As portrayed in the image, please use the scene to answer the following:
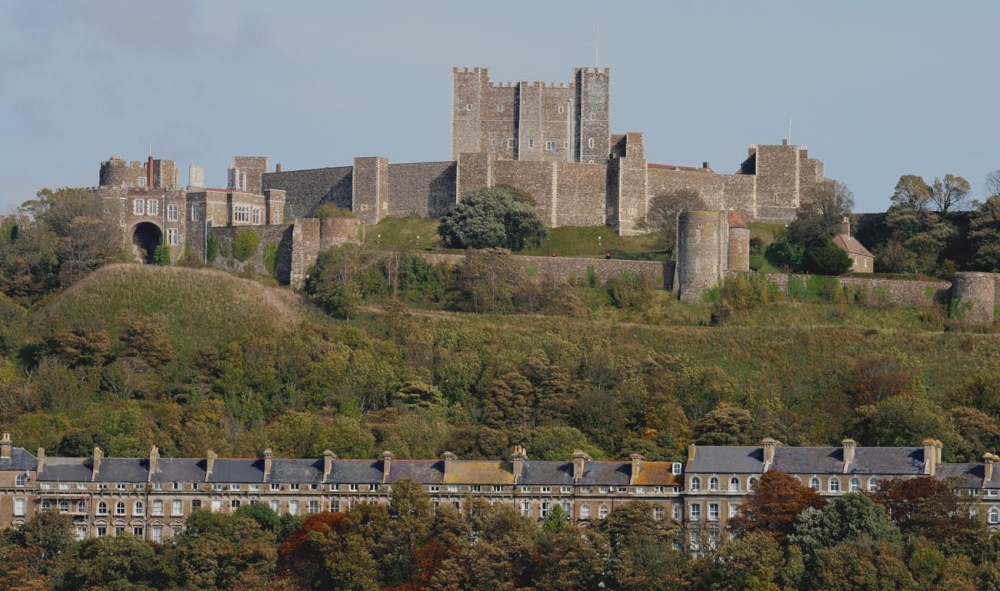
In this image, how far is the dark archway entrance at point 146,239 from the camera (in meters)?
86.1

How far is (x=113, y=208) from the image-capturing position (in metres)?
85.8

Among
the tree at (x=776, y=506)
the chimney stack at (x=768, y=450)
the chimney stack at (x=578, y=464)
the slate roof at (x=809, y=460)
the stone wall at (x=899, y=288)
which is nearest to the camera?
the tree at (x=776, y=506)

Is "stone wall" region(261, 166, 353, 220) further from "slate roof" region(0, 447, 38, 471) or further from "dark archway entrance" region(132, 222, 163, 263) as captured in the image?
"slate roof" region(0, 447, 38, 471)

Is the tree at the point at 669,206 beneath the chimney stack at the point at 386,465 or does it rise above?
above

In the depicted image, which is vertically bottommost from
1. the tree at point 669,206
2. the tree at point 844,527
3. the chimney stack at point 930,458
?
the tree at point 844,527

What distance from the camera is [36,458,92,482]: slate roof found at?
64.1m

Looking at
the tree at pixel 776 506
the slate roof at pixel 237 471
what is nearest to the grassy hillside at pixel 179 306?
the slate roof at pixel 237 471

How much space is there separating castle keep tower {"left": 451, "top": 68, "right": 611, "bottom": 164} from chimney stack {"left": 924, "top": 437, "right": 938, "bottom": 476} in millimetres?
35902

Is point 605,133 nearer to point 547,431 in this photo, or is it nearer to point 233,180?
point 233,180

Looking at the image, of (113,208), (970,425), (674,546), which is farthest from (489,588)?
(113,208)

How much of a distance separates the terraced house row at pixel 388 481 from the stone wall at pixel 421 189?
28681mm

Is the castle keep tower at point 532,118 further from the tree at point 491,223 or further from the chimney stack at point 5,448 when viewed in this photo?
the chimney stack at point 5,448

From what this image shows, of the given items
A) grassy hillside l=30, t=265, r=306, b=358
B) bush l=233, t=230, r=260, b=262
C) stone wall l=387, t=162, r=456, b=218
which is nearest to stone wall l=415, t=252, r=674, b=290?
bush l=233, t=230, r=260, b=262

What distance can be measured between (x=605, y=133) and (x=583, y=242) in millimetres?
7326
